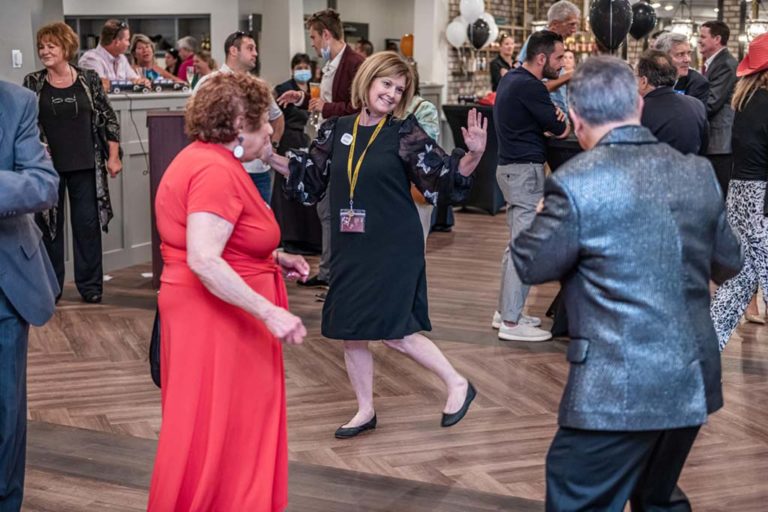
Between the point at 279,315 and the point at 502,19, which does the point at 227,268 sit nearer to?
the point at 279,315

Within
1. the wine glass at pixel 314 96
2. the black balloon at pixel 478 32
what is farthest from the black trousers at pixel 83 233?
the black balloon at pixel 478 32

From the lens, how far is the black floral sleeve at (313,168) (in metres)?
3.91

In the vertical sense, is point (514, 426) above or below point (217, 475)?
below

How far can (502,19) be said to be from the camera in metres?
15.0

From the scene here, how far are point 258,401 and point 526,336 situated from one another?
9.53ft

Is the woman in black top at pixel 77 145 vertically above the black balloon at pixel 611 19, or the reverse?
the black balloon at pixel 611 19

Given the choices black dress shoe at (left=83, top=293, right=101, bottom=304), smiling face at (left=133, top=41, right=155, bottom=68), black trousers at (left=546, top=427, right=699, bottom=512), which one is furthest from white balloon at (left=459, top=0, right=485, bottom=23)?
black trousers at (left=546, top=427, right=699, bottom=512)

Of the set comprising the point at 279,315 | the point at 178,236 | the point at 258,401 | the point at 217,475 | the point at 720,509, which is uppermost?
the point at 178,236

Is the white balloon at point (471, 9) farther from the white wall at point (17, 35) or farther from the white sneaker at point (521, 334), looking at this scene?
the white sneaker at point (521, 334)

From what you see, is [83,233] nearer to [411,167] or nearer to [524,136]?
[524,136]

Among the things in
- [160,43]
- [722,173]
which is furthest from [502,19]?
[722,173]

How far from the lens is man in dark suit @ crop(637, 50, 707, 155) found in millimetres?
4746

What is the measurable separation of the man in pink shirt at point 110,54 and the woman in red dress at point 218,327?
5138 millimetres

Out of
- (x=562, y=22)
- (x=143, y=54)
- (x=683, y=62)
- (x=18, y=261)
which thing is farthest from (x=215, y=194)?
(x=143, y=54)
